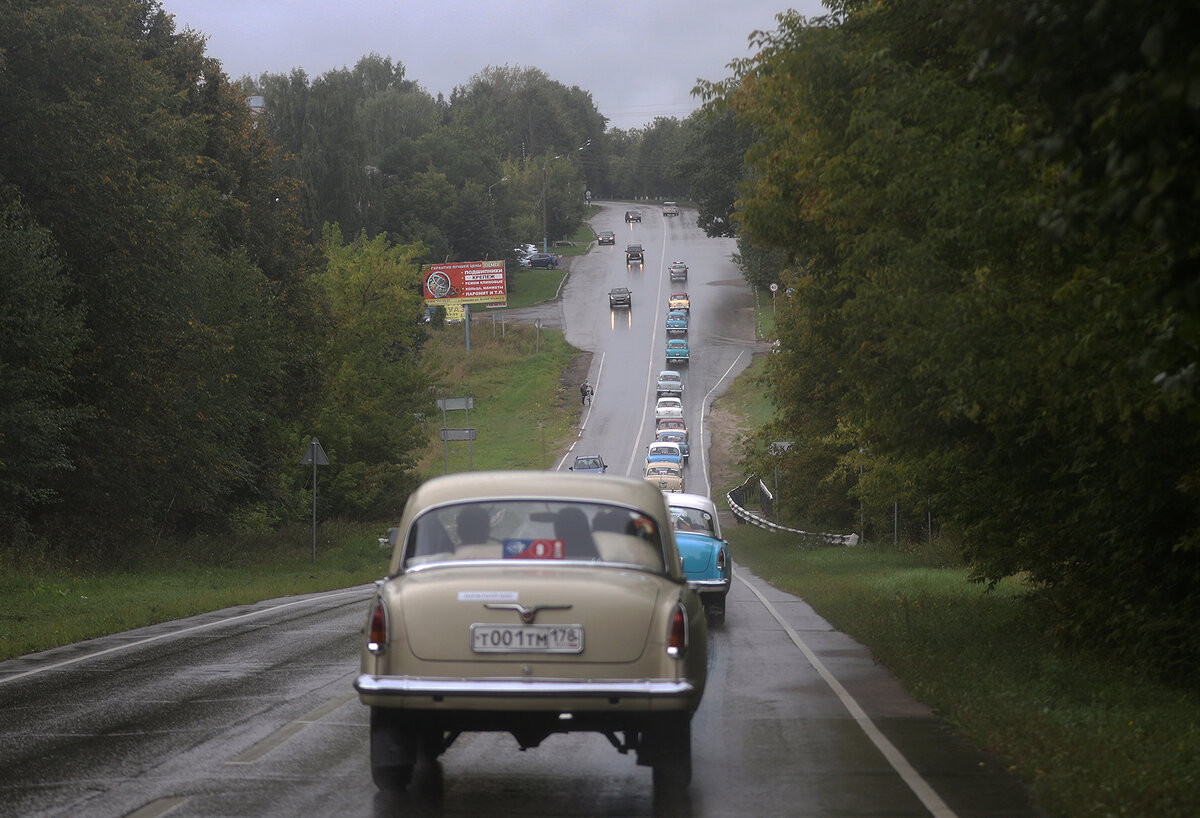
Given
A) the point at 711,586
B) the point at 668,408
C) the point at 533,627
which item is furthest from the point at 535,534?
the point at 668,408

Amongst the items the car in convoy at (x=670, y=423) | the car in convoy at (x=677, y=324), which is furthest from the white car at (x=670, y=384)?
the car in convoy at (x=677, y=324)

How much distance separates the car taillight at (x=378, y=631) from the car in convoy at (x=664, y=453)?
5412 cm

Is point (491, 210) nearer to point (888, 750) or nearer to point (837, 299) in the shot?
point (837, 299)

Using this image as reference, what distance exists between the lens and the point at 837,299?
16062mm

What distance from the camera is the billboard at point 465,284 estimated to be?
9094cm

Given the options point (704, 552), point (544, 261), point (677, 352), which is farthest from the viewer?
point (544, 261)

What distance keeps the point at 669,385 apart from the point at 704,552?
61712 millimetres

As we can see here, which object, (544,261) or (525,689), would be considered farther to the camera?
(544,261)

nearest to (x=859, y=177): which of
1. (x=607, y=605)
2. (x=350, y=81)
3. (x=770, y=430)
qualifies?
(x=607, y=605)

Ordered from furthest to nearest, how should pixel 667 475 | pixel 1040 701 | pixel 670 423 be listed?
pixel 670 423 → pixel 667 475 → pixel 1040 701

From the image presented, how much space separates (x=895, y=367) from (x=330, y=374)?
114 ft

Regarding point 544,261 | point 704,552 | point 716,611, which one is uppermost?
point 544,261

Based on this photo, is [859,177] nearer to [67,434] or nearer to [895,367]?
[895,367]

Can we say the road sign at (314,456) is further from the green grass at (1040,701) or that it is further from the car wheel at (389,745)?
the car wheel at (389,745)
